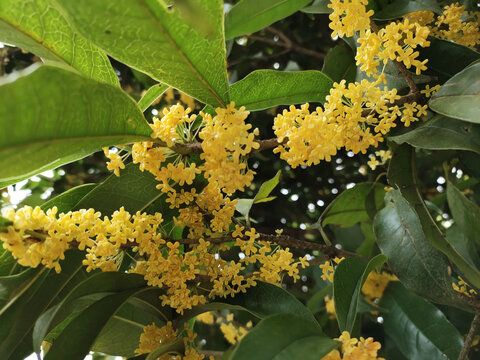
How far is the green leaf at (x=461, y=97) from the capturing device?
2.88ft

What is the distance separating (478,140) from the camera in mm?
935

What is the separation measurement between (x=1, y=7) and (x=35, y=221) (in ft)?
1.06

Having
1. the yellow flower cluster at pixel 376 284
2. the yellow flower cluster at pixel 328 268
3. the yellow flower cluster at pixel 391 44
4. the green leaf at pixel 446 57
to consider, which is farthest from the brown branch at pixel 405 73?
the yellow flower cluster at pixel 376 284

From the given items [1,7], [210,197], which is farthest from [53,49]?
[210,197]

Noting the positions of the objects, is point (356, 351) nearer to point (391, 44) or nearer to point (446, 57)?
point (391, 44)

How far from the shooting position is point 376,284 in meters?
1.64

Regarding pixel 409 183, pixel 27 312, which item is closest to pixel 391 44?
pixel 409 183

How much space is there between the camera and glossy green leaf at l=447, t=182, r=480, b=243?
104cm

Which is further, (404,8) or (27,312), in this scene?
(404,8)

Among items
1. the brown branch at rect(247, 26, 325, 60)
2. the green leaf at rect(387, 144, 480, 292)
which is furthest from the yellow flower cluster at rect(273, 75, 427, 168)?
the brown branch at rect(247, 26, 325, 60)

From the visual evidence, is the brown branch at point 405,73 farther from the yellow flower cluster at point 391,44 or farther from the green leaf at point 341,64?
the green leaf at point 341,64

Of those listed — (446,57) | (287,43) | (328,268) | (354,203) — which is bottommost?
(354,203)

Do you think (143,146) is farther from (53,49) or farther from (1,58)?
(1,58)

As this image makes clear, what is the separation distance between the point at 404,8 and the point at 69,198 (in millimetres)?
769
